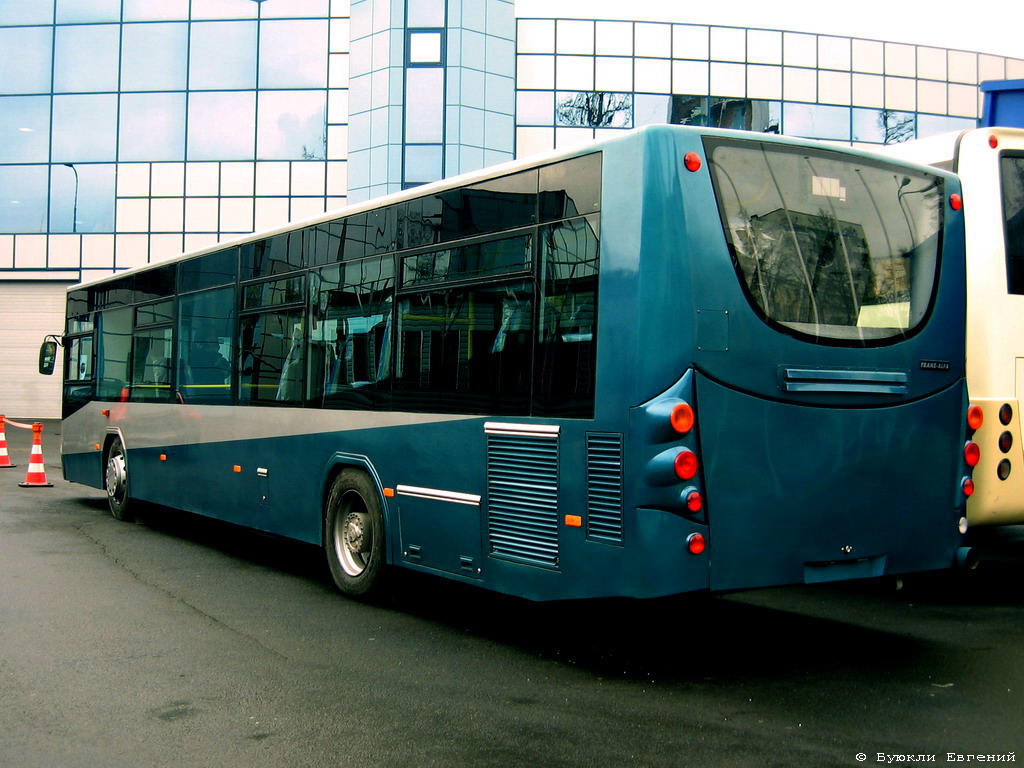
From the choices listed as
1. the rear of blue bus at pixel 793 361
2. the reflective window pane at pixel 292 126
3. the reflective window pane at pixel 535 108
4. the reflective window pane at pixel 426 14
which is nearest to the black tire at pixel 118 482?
the rear of blue bus at pixel 793 361

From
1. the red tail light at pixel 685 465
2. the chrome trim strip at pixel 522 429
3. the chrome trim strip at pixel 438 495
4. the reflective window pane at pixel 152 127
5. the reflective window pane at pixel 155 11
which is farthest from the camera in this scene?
the reflective window pane at pixel 155 11

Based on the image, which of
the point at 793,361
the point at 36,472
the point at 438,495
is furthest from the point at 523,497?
the point at 36,472

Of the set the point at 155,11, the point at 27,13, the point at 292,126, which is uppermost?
the point at 27,13

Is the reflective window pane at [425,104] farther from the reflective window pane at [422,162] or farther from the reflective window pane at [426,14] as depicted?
the reflective window pane at [426,14]

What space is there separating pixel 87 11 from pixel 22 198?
668cm

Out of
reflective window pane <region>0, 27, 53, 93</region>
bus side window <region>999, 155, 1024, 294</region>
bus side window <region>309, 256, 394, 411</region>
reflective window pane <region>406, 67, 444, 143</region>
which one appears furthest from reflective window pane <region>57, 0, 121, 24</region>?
bus side window <region>999, 155, 1024, 294</region>

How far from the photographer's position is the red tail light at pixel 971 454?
21.5 feet

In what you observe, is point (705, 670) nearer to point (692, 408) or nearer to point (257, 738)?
point (692, 408)

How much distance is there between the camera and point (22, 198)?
3653 centimetres

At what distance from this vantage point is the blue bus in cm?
543

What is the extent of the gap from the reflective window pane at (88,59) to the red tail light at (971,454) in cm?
3491

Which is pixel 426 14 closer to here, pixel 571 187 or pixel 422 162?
pixel 422 162

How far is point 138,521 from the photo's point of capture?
41.5 ft

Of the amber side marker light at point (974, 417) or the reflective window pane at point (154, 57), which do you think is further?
the reflective window pane at point (154, 57)
